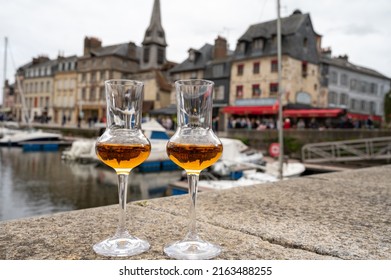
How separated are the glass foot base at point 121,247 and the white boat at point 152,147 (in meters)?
16.3

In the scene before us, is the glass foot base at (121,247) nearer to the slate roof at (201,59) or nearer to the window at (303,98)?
the window at (303,98)

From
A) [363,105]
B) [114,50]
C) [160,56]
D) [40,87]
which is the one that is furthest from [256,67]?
[40,87]

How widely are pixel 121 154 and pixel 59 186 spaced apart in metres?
14.5

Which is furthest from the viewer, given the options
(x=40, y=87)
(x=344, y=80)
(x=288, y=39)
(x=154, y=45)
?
(x=40, y=87)

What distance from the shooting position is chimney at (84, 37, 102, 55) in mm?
47062

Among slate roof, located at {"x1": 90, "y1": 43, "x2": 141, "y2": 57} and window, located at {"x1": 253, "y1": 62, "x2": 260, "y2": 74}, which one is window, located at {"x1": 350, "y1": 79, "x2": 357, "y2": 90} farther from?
slate roof, located at {"x1": 90, "y1": 43, "x2": 141, "y2": 57}

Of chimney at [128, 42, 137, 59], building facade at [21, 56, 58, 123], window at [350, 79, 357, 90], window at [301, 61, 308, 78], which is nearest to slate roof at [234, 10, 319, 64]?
window at [301, 61, 308, 78]

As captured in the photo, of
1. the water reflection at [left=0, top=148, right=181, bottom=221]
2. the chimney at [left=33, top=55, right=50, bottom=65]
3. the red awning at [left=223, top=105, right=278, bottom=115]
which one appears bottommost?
the water reflection at [left=0, top=148, right=181, bottom=221]

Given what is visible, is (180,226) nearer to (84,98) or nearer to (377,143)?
(377,143)

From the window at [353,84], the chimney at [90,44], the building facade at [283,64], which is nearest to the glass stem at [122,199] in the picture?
the building facade at [283,64]

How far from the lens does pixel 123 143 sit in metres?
1.25

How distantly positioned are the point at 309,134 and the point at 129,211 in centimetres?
1896

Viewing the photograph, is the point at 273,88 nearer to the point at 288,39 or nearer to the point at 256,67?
the point at 256,67

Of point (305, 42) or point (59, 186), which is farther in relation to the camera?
point (305, 42)
